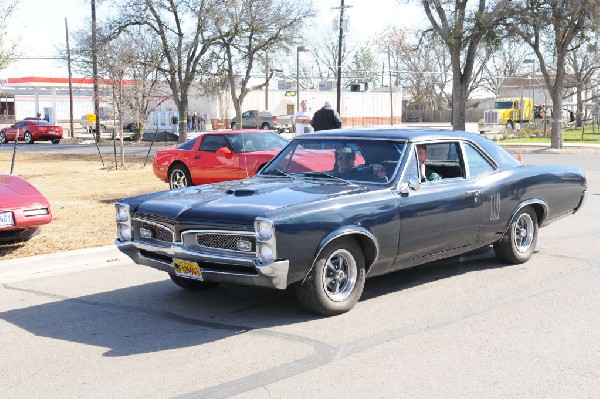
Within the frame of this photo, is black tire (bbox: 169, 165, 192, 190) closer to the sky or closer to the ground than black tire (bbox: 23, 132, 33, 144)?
closer to the ground

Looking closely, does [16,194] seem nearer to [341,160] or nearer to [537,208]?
[341,160]

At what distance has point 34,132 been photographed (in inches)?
1690

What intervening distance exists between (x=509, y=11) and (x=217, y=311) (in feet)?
89.7

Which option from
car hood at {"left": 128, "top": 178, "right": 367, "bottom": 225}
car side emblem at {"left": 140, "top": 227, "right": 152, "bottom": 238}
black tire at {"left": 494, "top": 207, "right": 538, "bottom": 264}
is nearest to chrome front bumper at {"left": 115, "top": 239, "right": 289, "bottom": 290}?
car side emblem at {"left": 140, "top": 227, "right": 152, "bottom": 238}

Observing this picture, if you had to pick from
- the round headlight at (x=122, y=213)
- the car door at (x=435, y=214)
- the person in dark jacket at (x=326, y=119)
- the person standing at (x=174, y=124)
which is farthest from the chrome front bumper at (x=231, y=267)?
the person standing at (x=174, y=124)

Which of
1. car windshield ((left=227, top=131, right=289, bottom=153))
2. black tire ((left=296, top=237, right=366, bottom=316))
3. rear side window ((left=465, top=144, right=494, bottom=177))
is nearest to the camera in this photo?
black tire ((left=296, top=237, right=366, bottom=316))

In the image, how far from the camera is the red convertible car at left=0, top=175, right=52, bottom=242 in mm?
8172

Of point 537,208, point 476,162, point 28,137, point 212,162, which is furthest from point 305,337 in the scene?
point 28,137

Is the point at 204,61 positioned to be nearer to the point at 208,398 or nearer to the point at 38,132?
the point at 38,132

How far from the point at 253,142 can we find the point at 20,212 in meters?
6.73

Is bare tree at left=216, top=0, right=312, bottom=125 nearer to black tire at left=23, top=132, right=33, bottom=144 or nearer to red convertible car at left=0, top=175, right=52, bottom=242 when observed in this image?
black tire at left=23, top=132, right=33, bottom=144

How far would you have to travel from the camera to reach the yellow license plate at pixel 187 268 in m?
5.79

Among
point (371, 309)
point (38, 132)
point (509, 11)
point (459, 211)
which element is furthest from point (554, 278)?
point (38, 132)

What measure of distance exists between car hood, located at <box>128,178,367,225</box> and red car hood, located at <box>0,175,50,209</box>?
7.99ft
